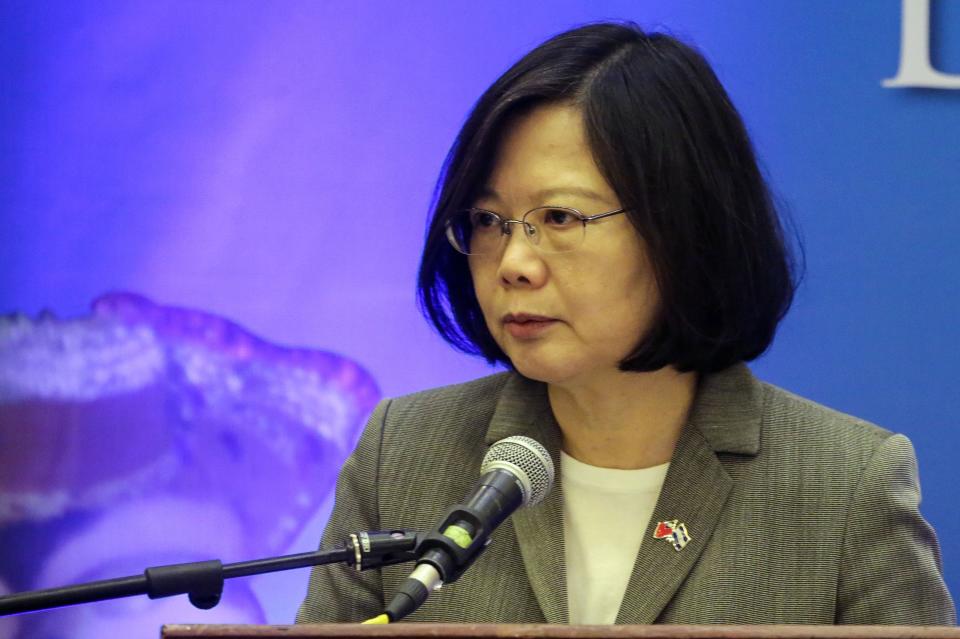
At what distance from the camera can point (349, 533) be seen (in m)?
2.18

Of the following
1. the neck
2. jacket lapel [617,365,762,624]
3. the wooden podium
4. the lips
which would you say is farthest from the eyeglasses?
the wooden podium

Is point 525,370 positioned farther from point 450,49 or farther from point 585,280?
point 450,49

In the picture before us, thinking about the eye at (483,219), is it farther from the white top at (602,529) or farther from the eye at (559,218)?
the white top at (602,529)

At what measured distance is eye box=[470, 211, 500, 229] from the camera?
197 cm

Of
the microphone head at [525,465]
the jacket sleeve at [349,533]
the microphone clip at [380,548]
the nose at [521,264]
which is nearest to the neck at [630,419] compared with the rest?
the nose at [521,264]

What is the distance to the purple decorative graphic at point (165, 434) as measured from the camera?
9.51ft

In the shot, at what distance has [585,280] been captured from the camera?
1883 mm

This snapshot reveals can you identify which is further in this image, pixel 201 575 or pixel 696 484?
pixel 696 484

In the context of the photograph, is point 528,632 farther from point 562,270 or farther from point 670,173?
point 670,173

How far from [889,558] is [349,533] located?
34.8 inches

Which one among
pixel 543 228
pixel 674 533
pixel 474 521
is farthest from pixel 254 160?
pixel 474 521

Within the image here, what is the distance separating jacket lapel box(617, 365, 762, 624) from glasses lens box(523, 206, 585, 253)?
16.0 inches

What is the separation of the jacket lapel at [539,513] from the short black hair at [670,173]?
8.3 inches

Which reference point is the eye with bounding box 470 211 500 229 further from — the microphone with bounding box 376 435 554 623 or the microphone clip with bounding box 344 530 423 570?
the microphone clip with bounding box 344 530 423 570
